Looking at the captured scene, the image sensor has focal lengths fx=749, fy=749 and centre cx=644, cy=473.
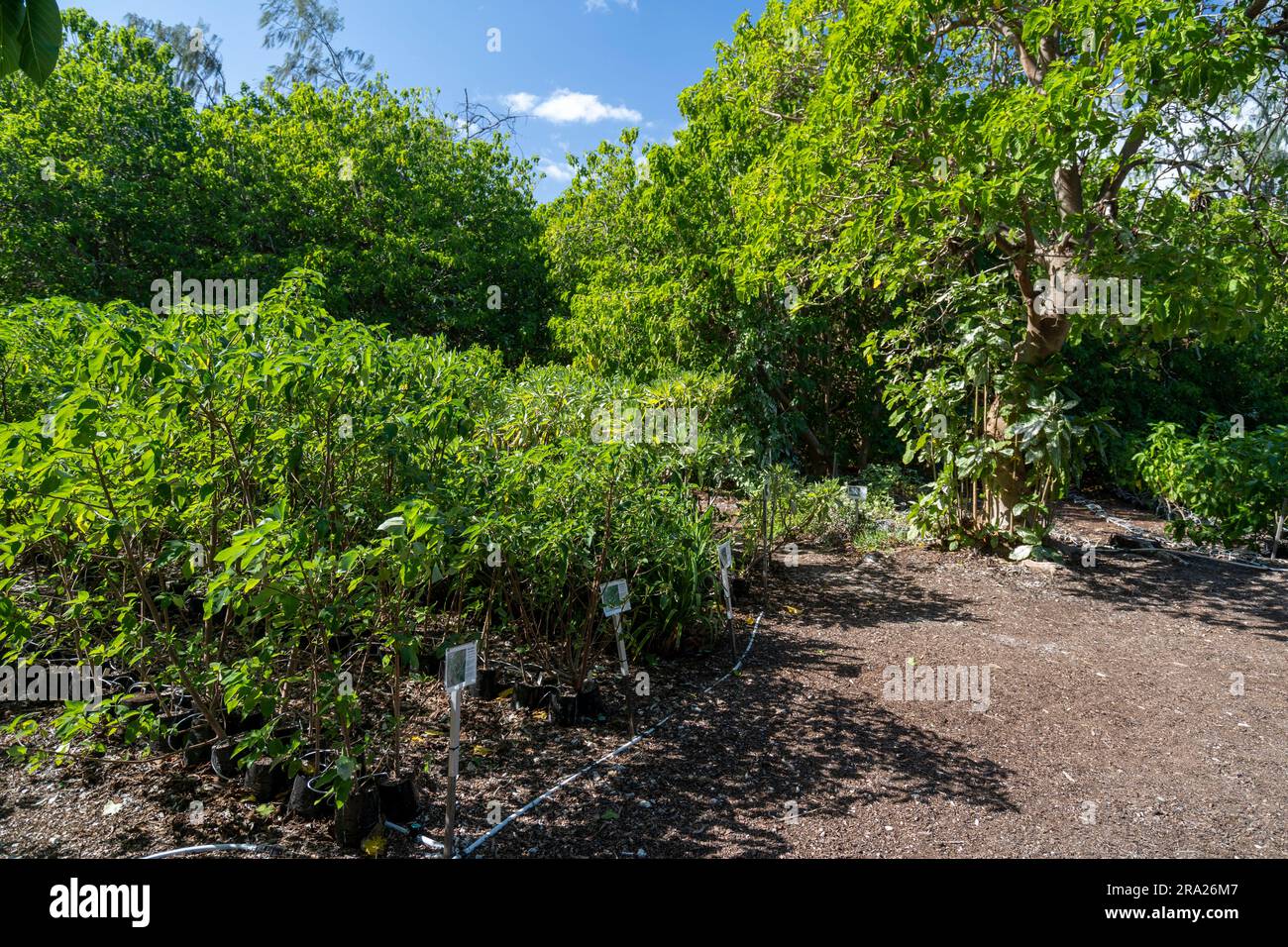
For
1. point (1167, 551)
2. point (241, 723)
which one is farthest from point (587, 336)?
point (241, 723)

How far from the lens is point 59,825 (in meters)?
2.54

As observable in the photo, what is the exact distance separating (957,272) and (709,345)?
11.5 feet

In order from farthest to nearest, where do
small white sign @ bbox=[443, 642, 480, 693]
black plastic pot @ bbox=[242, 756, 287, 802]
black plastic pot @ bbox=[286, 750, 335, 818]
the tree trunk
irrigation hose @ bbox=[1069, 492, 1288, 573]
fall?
irrigation hose @ bbox=[1069, 492, 1288, 573] < the tree trunk < black plastic pot @ bbox=[242, 756, 287, 802] < black plastic pot @ bbox=[286, 750, 335, 818] < small white sign @ bbox=[443, 642, 480, 693]

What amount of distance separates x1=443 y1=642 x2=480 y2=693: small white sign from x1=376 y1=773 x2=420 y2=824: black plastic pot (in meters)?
0.56

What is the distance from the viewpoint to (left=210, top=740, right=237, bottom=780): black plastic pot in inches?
110

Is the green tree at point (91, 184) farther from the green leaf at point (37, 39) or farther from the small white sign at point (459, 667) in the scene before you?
the green leaf at point (37, 39)

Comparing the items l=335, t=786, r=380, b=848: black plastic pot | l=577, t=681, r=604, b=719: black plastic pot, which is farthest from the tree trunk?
l=335, t=786, r=380, b=848: black plastic pot

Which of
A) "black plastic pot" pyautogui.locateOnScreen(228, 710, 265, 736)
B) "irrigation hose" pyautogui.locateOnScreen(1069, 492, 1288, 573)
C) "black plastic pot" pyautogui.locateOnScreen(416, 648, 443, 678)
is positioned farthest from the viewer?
"irrigation hose" pyautogui.locateOnScreen(1069, 492, 1288, 573)

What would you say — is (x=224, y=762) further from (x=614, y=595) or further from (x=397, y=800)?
(x=614, y=595)

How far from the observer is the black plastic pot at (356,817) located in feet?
8.14

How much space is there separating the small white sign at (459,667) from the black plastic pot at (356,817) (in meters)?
0.53

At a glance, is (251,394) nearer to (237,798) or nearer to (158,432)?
(158,432)

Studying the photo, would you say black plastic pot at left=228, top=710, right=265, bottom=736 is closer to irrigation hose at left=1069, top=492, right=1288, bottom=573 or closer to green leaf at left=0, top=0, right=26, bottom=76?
green leaf at left=0, top=0, right=26, bottom=76

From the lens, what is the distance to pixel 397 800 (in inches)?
104
